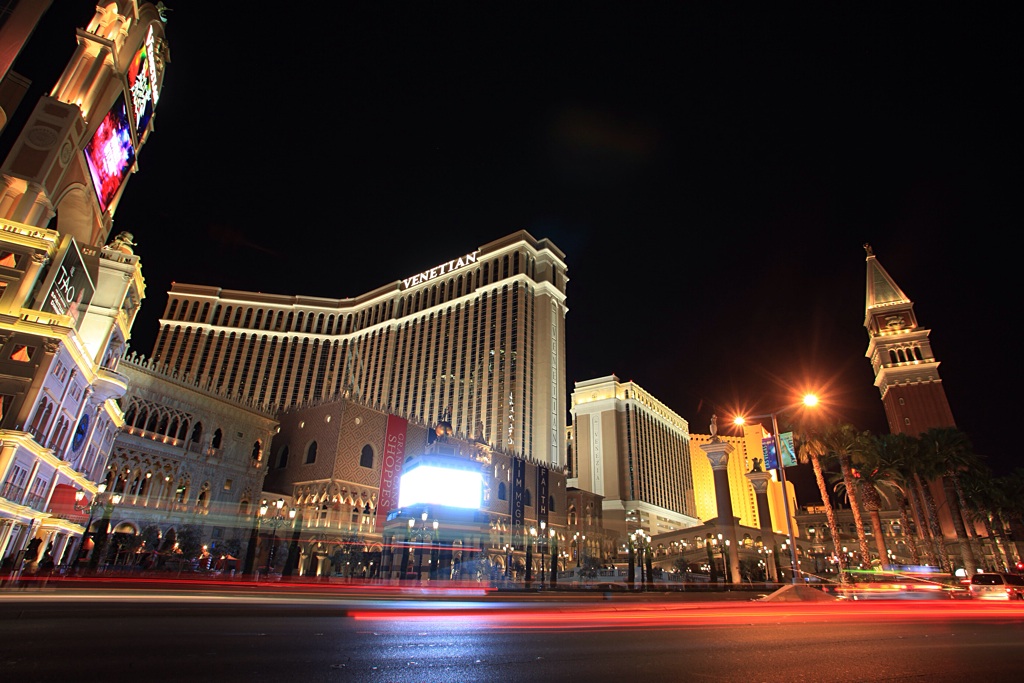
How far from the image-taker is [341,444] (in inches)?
1689

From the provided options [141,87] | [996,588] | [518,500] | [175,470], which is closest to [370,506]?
[175,470]

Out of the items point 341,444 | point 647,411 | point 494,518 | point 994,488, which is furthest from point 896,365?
point 341,444

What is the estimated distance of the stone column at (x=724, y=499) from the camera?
36812 millimetres

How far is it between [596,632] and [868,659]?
12.9 ft

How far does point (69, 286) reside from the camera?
28.7 metres

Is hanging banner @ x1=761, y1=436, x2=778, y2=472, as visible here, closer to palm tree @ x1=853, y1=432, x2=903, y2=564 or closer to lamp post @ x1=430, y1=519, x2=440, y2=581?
palm tree @ x1=853, y1=432, x2=903, y2=564

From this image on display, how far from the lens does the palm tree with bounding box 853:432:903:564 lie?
3991 cm

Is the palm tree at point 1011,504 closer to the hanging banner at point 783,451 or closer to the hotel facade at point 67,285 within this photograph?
the hanging banner at point 783,451

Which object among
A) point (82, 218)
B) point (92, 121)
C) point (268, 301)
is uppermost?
point (268, 301)

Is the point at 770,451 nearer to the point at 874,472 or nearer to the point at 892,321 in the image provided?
the point at 874,472

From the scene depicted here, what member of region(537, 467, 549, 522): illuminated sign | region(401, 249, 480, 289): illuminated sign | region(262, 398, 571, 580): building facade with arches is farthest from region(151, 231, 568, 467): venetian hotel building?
region(262, 398, 571, 580): building facade with arches

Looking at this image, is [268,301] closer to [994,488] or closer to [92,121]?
[92,121]

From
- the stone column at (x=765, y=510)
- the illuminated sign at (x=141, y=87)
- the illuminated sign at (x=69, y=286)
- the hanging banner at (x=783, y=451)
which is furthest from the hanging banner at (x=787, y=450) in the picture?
the illuminated sign at (x=141, y=87)

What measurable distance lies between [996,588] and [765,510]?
21453 mm
